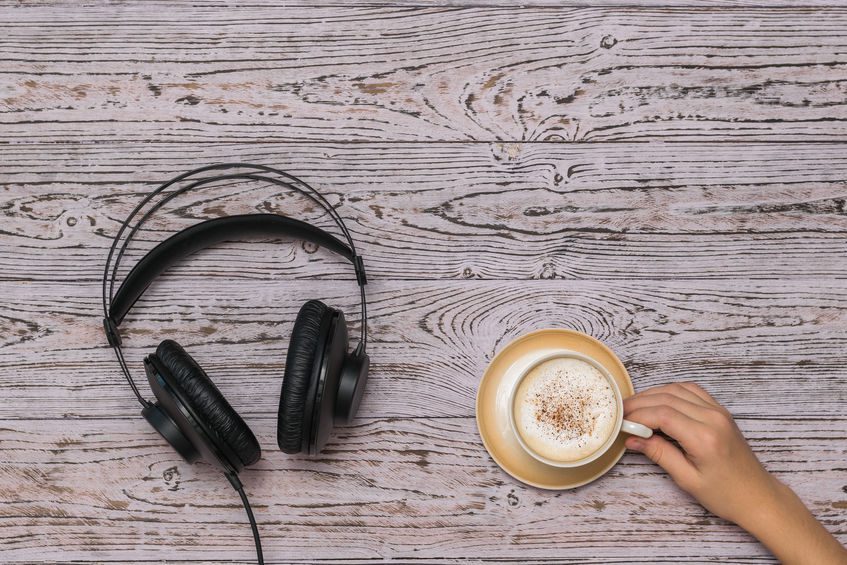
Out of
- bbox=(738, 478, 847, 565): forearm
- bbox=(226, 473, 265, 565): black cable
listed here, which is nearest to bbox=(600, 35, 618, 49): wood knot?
bbox=(738, 478, 847, 565): forearm

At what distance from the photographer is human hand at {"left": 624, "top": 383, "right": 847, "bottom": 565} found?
0.95 metres

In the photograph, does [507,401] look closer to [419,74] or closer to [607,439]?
[607,439]

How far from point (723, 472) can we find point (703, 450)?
0.05 meters

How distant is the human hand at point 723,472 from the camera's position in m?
0.95

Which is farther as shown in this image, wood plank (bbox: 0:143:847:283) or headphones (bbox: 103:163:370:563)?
wood plank (bbox: 0:143:847:283)

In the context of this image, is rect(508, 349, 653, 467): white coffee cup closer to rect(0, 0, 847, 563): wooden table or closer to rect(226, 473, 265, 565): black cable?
rect(0, 0, 847, 563): wooden table

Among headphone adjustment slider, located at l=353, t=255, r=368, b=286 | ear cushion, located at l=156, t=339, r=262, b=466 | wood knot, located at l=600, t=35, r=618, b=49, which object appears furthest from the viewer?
wood knot, located at l=600, t=35, r=618, b=49

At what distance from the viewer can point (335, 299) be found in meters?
1.05

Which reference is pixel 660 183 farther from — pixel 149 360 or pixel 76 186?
pixel 76 186

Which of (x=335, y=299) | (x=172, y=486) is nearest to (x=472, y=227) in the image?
(x=335, y=299)

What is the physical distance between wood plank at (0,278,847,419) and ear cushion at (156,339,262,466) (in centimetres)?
14

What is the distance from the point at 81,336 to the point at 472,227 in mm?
617

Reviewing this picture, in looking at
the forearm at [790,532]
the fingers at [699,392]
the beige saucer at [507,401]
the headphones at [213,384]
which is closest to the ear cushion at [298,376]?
the headphones at [213,384]

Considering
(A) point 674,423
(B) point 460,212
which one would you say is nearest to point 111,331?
(B) point 460,212
